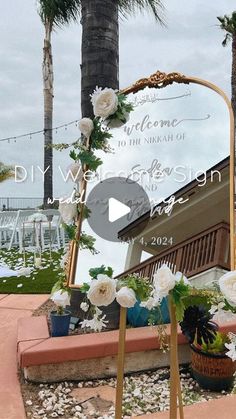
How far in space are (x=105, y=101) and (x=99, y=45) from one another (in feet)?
5.89

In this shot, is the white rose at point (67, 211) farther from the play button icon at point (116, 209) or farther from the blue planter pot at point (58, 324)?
the blue planter pot at point (58, 324)

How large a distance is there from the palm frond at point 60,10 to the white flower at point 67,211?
10076mm

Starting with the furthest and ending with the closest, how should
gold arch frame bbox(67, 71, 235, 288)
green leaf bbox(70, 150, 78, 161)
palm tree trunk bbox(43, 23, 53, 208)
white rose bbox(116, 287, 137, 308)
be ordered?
1. palm tree trunk bbox(43, 23, 53, 208)
2. gold arch frame bbox(67, 71, 235, 288)
3. green leaf bbox(70, 150, 78, 161)
4. white rose bbox(116, 287, 137, 308)

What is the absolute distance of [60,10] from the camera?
455 inches

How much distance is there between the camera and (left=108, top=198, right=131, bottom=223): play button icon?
286 centimetres

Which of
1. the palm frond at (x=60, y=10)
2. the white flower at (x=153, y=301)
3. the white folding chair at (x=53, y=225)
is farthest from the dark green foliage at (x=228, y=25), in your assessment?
the white flower at (x=153, y=301)

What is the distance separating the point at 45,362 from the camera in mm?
2393

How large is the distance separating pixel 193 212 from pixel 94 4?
2.08 m

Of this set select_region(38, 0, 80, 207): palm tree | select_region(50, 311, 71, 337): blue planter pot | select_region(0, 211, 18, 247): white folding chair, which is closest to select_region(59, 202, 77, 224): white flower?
select_region(50, 311, 71, 337): blue planter pot

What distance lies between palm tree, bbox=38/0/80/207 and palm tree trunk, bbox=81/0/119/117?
555 centimetres

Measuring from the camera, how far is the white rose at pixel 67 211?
2.61m

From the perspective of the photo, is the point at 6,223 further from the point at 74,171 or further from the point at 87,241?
the point at 74,171

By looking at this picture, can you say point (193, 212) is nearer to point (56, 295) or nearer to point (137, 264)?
point (137, 264)

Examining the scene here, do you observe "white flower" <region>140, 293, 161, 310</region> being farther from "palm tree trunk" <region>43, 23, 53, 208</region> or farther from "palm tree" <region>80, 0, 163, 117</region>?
"palm tree trunk" <region>43, 23, 53, 208</region>
